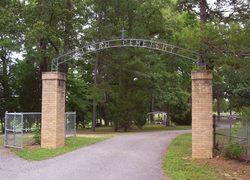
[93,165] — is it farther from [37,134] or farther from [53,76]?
[37,134]

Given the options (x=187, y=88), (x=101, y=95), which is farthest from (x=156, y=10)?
(x=187, y=88)

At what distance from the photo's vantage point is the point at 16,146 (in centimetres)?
1919

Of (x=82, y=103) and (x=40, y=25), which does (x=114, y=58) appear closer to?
(x=40, y=25)

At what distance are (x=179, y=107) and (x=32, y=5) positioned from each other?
19.8 metres

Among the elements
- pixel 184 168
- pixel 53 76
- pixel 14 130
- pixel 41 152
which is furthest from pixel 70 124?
pixel 184 168

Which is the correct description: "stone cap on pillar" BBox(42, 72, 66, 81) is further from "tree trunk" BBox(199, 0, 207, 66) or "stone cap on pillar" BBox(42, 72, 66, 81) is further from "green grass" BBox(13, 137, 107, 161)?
"tree trunk" BBox(199, 0, 207, 66)

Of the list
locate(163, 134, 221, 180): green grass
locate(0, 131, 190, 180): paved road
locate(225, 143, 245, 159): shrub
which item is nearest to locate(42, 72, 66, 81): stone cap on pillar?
locate(0, 131, 190, 180): paved road

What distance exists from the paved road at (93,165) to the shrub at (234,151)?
2328mm

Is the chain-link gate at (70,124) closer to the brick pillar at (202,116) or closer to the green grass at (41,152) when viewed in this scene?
the green grass at (41,152)

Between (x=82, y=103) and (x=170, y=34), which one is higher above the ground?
(x=170, y=34)

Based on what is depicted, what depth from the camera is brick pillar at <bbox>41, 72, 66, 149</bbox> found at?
18.8 m

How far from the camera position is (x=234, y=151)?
1555 cm

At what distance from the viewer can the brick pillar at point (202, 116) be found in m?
16.2

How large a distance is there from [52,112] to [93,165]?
18.2 ft
